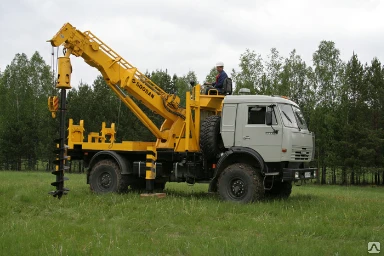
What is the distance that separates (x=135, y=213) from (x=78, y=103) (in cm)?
3576

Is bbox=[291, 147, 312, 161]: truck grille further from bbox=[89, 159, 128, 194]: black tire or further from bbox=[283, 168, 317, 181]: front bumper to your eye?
bbox=[89, 159, 128, 194]: black tire

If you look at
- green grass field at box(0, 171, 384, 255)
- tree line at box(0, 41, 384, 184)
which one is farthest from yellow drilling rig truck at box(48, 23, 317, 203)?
tree line at box(0, 41, 384, 184)

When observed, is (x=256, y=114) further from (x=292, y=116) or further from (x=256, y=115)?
(x=292, y=116)

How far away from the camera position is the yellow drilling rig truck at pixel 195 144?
40.0 ft

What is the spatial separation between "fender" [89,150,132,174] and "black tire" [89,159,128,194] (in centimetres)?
19

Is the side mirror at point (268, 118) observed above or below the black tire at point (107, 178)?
above

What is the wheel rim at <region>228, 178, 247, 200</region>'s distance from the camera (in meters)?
12.2

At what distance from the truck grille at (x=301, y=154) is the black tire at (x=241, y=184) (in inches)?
42.1

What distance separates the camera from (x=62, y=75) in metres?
Answer: 12.9

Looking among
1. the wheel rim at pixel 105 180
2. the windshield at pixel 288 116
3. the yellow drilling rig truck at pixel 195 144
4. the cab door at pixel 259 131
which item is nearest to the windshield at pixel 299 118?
the yellow drilling rig truck at pixel 195 144

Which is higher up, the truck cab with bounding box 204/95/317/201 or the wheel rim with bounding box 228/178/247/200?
the truck cab with bounding box 204/95/317/201

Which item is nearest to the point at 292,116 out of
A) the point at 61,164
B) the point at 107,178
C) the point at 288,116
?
the point at 288,116

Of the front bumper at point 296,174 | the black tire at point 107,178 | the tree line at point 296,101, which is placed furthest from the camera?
the tree line at point 296,101

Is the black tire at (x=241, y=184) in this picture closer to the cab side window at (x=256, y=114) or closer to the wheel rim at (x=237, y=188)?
the wheel rim at (x=237, y=188)
